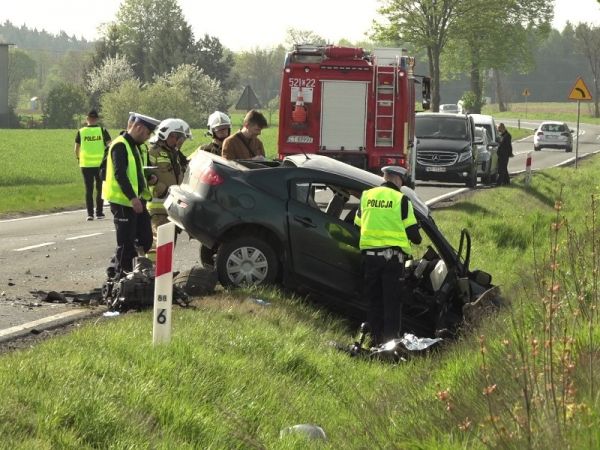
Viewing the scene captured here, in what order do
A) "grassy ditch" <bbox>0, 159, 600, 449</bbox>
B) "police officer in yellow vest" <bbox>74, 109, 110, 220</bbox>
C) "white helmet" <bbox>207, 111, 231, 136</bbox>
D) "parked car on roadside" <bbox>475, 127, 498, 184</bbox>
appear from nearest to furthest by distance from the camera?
1. "grassy ditch" <bbox>0, 159, 600, 449</bbox>
2. "white helmet" <bbox>207, 111, 231, 136</bbox>
3. "police officer in yellow vest" <bbox>74, 109, 110, 220</bbox>
4. "parked car on roadside" <bbox>475, 127, 498, 184</bbox>

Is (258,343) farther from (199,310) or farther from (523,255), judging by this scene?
(523,255)

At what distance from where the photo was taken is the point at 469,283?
38.1ft

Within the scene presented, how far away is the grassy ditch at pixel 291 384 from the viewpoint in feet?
18.8

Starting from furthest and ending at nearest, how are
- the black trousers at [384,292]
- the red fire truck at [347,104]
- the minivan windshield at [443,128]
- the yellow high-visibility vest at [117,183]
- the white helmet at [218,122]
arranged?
1. the minivan windshield at [443,128]
2. the red fire truck at [347,104]
3. the white helmet at [218,122]
4. the yellow high-visibility vest at [117,183]
5. the black trousers at [384,292]

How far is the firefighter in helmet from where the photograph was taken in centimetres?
1389

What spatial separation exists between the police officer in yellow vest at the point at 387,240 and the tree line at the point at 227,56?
169 ft

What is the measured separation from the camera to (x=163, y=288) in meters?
8.52

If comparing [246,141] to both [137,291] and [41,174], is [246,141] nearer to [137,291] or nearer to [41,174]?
[137,291]

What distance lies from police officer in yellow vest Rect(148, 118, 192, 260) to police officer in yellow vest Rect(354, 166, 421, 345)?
2.54m

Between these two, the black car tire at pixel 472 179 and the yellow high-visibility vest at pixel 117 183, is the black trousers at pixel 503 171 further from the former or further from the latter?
the yellow high-visibility vest at pixel 117 183

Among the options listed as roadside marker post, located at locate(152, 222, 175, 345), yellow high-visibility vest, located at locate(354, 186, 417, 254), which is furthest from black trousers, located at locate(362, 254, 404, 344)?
roadside marker post, located at locate(152, 222, 175, 345)

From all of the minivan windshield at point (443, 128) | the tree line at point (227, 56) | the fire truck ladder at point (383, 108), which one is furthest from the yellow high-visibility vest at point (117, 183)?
the tree line at point (227, 56)

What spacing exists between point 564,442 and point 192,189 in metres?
7.16

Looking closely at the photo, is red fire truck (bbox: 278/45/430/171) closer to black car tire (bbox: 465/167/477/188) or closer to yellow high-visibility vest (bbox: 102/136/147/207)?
black car tire (bbox: 465/167/477/188)
